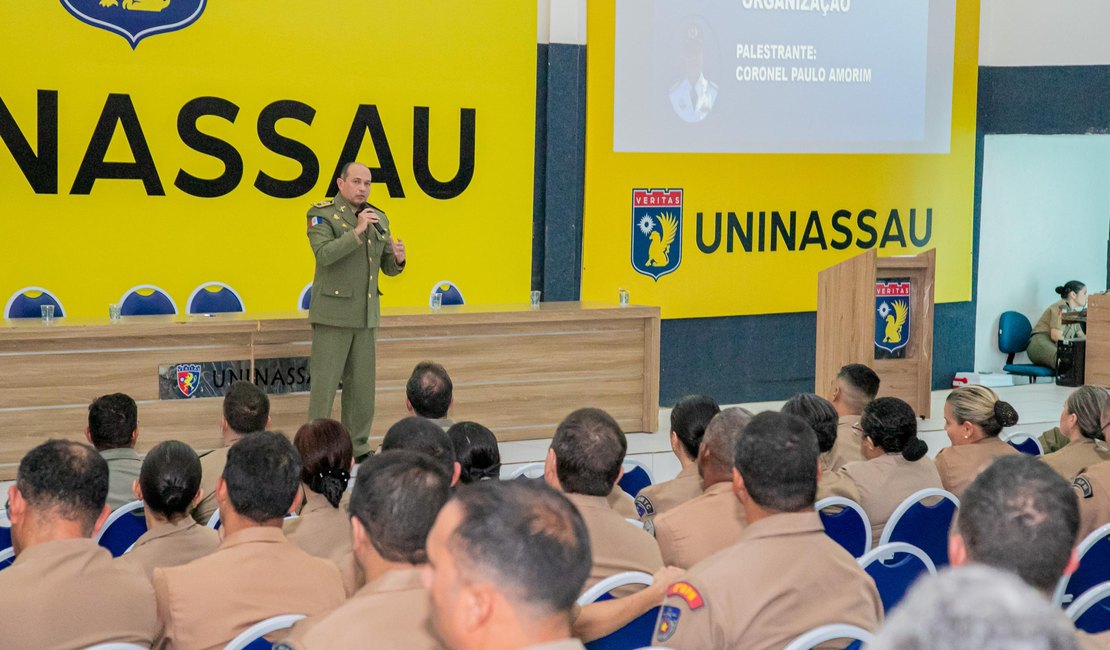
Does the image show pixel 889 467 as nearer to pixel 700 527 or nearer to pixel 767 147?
pixel 700 527

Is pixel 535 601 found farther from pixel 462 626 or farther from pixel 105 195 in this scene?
pixel 105 195

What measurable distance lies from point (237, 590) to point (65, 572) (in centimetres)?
33

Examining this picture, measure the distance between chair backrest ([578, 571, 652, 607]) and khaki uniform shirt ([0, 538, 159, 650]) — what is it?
2.84 feet

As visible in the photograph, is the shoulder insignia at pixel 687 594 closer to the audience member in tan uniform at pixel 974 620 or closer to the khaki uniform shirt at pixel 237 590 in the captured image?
the khaki uniform shirt at pixel 237 590

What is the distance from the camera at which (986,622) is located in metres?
0.90

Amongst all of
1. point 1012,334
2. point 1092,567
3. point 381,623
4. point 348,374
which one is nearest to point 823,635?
point 381,623

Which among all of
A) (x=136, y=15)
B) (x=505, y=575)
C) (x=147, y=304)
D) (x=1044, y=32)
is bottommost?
(x=505, y=575)

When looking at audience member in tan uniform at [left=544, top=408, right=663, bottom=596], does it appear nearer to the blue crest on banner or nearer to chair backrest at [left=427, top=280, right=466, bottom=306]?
chair backrest at [left=427, top=280, right=466, bottom=306]

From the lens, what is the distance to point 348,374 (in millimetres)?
6578

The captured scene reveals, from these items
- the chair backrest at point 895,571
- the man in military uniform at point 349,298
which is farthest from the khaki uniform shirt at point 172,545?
the man in military uniform at point 349,298

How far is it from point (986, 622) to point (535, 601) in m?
0.71

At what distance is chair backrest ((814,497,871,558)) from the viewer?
3406mm

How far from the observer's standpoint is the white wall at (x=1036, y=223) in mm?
10875

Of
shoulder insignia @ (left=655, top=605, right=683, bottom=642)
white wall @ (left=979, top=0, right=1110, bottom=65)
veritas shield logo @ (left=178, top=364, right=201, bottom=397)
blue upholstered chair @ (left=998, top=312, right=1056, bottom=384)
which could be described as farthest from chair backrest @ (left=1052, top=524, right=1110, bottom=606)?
blue upholstered chair @ (left=998, top=312, right=1056, bottom=384)
